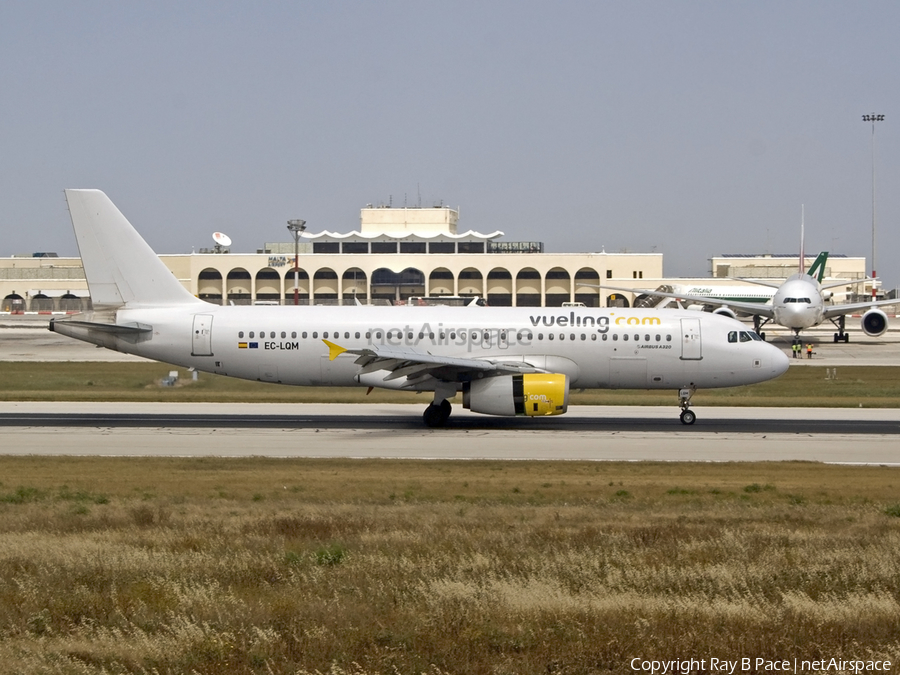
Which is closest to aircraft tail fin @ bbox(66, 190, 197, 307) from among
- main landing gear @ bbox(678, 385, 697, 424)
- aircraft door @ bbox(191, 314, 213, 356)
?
aircraft door @ bbox(191, 314, 213, 356)

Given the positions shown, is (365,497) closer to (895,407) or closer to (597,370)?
(597,370)

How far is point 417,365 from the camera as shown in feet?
97.9

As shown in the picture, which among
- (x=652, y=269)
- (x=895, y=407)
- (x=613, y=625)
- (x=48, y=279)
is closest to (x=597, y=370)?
(x=895, y=407)

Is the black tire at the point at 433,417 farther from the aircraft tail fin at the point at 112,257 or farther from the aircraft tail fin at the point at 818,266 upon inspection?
the aircraft tail fin at the point at 818,266

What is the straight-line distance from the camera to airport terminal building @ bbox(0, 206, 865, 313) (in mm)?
122000

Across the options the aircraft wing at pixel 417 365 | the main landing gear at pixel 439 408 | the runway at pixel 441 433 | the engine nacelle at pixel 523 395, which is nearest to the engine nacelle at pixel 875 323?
the runway at pixel 441 433

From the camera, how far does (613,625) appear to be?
9250 millimetres

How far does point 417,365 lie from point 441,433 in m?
2.27

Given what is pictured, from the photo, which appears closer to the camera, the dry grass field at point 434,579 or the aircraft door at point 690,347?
the dry grass field at point 434,579

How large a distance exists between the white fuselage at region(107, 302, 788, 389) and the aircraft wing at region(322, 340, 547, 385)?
102cm

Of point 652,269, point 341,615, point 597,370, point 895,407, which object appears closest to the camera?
point 341,615

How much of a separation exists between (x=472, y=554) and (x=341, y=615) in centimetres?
312

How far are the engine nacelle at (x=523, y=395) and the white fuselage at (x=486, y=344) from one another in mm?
2049

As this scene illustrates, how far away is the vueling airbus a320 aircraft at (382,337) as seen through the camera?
32031 mm
